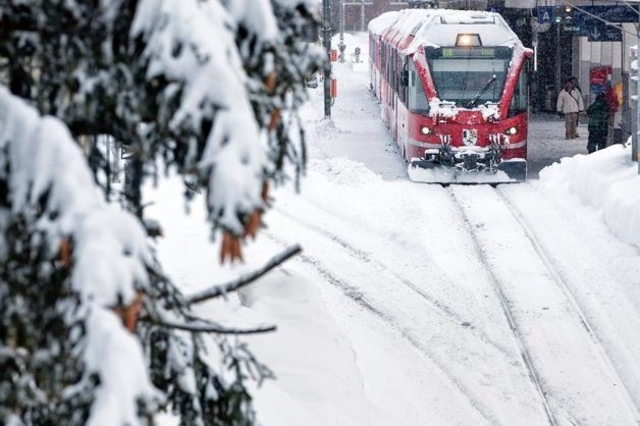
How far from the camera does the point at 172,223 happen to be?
1914 centimetres

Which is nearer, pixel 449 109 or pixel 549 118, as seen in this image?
pixel 449 109

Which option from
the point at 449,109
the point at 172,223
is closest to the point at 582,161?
the point at 449,109

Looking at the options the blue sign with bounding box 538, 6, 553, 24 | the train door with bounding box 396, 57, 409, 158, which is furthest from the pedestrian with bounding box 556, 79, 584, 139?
the train door with bounding box 396, 57, 409, 158

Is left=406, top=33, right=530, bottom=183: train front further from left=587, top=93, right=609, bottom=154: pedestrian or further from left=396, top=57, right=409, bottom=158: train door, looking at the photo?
left=587, top=93, right=609, bottom=154: pedestrian

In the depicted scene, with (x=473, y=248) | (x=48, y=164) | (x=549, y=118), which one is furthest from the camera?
(x=549, y=118)

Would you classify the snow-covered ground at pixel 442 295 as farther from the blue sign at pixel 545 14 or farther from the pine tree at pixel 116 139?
the blue sign at pixel 545 14

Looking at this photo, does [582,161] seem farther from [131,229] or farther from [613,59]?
[131,229]

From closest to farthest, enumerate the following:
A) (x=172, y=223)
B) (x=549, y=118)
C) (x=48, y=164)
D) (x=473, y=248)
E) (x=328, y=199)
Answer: (x=48, y=164) < (x=473, y=248) < (x=172, y=223) < (x=328, y=199) < (x=549, y=118)

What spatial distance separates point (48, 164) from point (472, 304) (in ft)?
37.8

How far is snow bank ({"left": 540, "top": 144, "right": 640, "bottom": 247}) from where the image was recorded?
1814 cm

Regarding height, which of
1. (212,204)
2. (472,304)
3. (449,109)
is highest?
(212,204)

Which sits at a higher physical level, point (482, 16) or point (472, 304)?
point (482, 16)

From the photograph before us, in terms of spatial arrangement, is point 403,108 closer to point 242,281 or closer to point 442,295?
point 442,295

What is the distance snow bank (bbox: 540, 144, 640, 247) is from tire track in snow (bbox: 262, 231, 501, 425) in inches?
168
